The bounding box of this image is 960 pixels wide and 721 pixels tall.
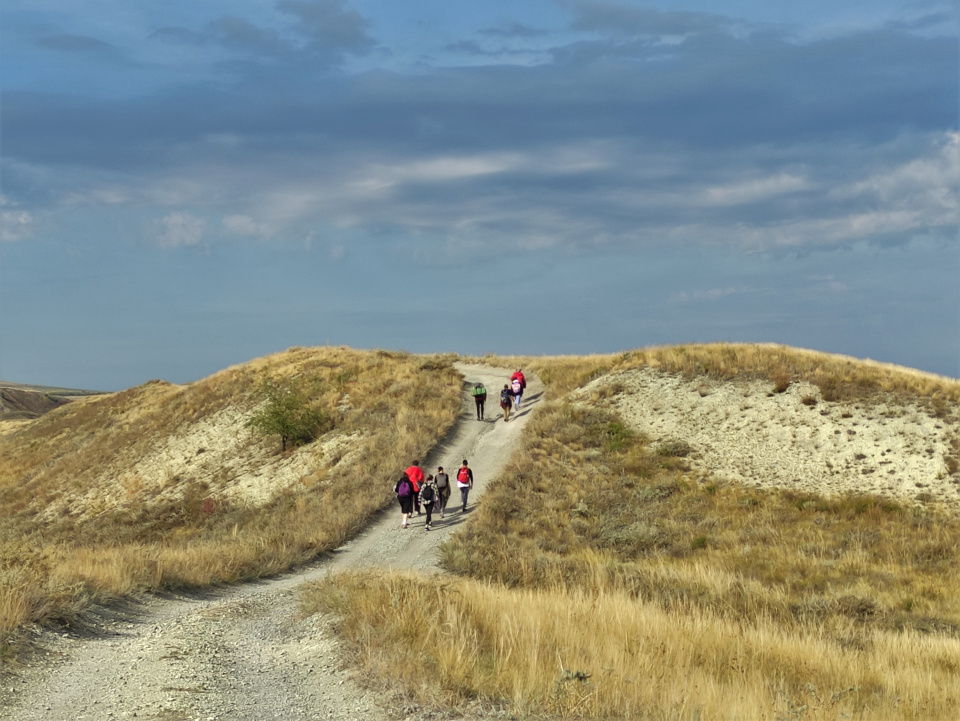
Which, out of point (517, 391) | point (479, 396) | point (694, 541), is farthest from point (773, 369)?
point (694, 541)

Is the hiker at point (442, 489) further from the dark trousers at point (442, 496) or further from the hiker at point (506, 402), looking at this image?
the hiker at point (506, 402)

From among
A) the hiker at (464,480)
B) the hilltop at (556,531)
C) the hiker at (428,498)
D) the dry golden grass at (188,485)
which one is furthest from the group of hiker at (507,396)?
the hiker at (428,498)

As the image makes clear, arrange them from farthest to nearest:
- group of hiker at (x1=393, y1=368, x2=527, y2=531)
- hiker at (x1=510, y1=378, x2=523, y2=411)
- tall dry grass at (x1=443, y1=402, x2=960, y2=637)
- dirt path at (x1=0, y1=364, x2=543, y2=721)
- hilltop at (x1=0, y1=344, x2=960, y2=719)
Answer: hiker at (x1=510, y1=378, x2=523, y2=411), group of hiker at (x1=393, y1=368, x2=527, y2=531), tall dry grass at (x1=443, y1=402, x2=960, y2=637), hilltop at (x1=0, y1=344, x2=960, y2=719), dirt path at (x1=0, y1=364, x2=543, y2=721)

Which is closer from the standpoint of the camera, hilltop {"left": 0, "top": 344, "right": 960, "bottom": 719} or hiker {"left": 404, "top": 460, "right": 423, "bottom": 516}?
hilltop {"left": 0, "top": 344, "right": 960, "bottom": 719}

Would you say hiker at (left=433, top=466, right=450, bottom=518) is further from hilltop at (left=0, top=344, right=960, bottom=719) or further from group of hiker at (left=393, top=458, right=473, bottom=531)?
hilltop at (left=0, top=344, right=960, bottom=719)

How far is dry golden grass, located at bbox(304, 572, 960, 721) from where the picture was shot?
7.82 metres

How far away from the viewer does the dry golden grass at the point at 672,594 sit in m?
8.46

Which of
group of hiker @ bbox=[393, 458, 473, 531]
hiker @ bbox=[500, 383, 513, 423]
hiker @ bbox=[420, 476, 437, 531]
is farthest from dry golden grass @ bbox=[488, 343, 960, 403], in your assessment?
hiker @ bbox=[420, 476, 437, 531]

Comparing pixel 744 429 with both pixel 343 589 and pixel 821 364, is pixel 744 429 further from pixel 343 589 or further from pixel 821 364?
pixel 343 589

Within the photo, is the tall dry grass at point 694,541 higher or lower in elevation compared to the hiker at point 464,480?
lower

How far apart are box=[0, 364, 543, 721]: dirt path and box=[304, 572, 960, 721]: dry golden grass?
599 millimetres

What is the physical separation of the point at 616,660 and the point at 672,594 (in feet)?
27.9

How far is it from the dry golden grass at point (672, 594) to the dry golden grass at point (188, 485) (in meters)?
4.37

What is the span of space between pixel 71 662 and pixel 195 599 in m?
5.81
